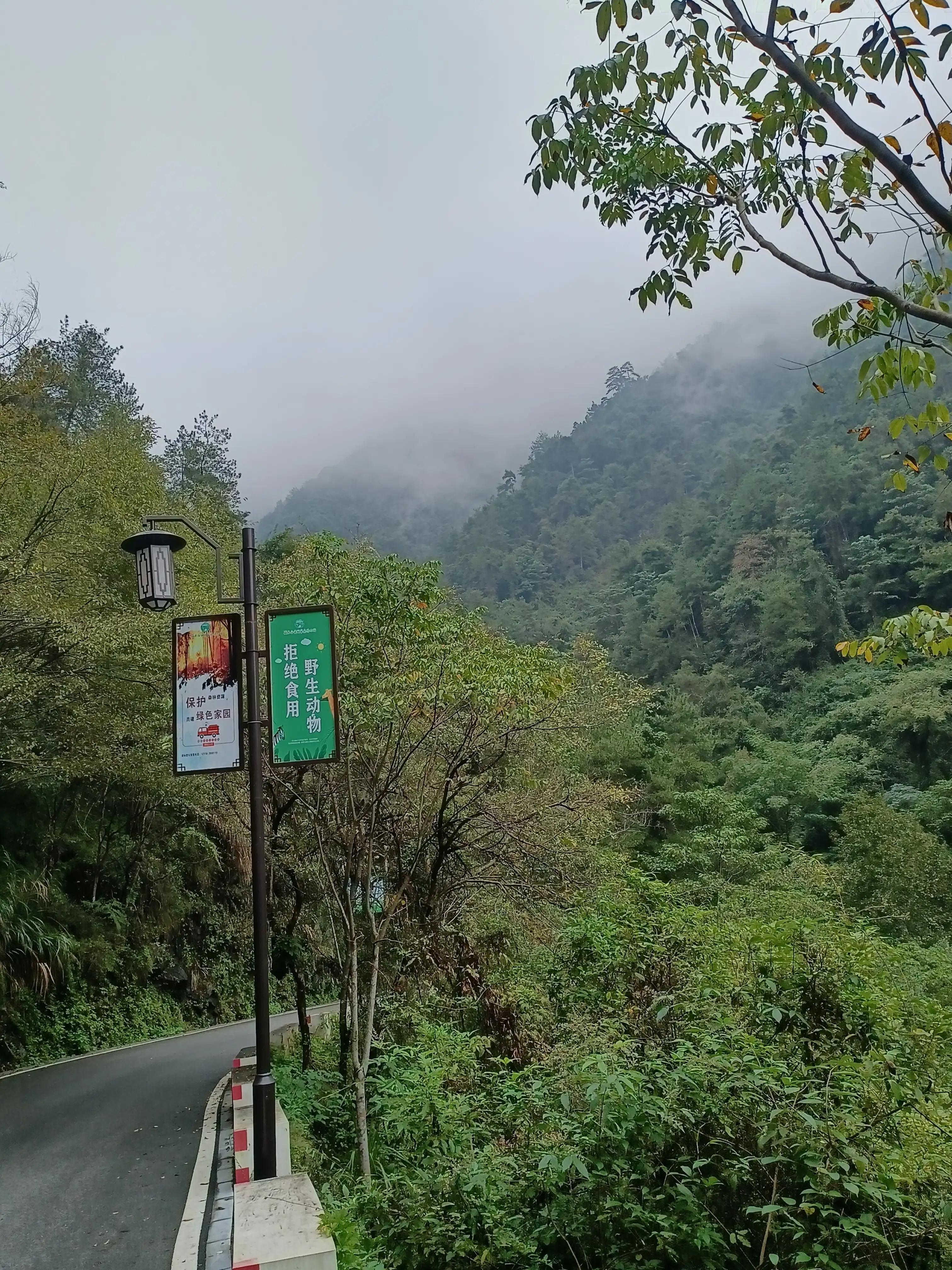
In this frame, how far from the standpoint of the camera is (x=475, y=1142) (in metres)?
6.20

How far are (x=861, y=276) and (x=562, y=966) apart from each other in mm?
8381

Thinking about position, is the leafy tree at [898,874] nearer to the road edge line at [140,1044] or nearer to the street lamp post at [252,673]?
the road edge line at [140,1044]

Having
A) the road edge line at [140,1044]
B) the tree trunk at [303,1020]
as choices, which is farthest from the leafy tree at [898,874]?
the road edge line at [140,1044]

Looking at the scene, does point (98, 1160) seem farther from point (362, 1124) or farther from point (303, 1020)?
point (303, 1020)

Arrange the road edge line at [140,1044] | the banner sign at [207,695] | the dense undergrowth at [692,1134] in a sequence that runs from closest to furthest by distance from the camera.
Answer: the dense undergrowth at [692,1134] < the banner sign at [207,695] < the road edge line at [140,1044]

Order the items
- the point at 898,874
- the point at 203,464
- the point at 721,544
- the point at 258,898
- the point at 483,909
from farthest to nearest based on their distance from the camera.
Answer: the point at 721,544, the point at 203,464, the point at 898,874, the point at 483,909, the point at 258,898

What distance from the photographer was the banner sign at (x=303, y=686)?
6.76m

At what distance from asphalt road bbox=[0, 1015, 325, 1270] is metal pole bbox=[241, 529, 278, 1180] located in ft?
3.05

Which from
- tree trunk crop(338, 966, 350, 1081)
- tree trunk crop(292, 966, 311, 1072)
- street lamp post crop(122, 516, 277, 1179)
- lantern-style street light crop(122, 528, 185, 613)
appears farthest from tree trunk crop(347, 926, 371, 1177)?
lantern-style street light crop(122, 528, 185, 613)

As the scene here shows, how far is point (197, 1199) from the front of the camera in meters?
6.72

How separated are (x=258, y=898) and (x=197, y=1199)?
2.61 metres

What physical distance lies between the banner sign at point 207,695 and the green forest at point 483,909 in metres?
2.09

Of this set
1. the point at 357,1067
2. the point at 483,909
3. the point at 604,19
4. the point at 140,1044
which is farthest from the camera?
the point at 140,1044

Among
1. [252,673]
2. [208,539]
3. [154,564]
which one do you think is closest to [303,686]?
[252,673]
